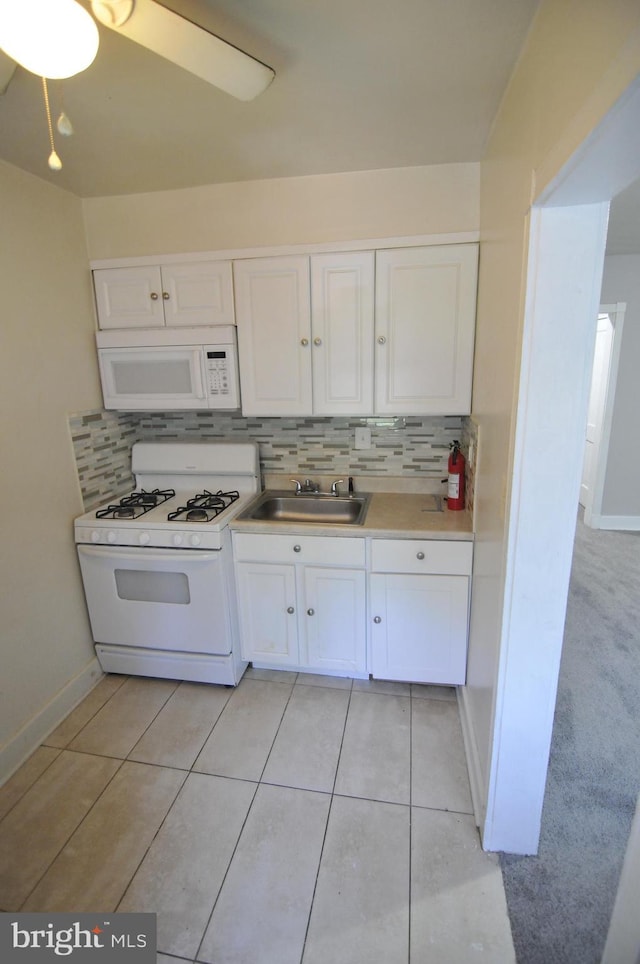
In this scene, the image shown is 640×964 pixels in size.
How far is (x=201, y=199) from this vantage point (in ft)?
6.94

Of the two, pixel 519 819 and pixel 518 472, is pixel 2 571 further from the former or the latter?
pixel 519 819

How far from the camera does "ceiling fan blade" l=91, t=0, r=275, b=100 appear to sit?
933mm

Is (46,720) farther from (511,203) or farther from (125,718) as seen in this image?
(511,203)

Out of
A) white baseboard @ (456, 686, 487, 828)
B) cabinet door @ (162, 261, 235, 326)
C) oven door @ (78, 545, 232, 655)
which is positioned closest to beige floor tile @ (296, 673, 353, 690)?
oven door @ (78, 545, 232, 655)

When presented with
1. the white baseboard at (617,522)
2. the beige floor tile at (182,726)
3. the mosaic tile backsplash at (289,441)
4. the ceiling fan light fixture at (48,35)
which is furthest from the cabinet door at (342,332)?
the white baseboard at (617,522)

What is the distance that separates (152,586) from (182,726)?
65cm

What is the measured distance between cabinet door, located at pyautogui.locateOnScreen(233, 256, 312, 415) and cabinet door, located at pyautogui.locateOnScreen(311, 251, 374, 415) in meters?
0.05

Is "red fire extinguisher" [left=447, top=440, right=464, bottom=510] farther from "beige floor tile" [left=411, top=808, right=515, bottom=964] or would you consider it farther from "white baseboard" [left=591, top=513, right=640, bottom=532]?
"white baseboard" [left=591, top=513, right=640, bottom=532]

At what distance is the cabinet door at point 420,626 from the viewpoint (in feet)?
6.59

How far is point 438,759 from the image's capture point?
183 centimetres

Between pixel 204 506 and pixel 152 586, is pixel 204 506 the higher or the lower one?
the higher one

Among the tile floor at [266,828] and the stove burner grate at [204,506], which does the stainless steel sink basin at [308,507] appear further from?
the tile floor at [266,828]

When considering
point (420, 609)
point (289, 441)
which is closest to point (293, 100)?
point (289, 441)

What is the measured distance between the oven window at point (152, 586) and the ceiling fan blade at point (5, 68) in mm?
1765
